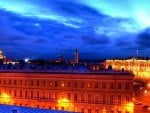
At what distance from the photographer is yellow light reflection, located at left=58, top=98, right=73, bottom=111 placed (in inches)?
2889

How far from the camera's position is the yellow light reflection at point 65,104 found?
73.4 m

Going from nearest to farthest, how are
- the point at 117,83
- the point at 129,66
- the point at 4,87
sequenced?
the point at 117,83
the point at 4,87
the point at 129,66

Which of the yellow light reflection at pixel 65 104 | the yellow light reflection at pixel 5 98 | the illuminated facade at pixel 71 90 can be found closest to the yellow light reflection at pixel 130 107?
the illuminated facade at pixel 71 90

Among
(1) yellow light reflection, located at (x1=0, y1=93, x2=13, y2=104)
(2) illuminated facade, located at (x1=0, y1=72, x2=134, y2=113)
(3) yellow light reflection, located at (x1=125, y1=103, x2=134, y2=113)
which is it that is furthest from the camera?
(1) yellow light reflection, located at (x1=0, y1=93, x2=13, y2=104)

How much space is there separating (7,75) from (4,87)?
210 cm

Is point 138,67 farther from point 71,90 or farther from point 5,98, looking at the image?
point 71,90

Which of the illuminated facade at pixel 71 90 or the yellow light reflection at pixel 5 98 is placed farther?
the yellow light reflection at pixel 5 98

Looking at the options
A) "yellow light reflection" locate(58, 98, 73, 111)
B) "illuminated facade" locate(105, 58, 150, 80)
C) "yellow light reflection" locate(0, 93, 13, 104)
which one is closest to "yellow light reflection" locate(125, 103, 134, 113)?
"yellow light reflection" locate(58, 98, 73, 111)

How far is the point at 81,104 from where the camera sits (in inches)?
2852

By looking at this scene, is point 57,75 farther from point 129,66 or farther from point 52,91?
point 129,66

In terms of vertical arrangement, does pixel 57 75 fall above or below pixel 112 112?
above

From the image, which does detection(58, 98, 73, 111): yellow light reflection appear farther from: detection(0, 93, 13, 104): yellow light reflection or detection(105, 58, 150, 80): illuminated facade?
detection(105, 58, 150, 80): illuminated facade

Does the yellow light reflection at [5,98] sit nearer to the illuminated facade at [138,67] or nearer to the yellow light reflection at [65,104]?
the yellow light reflection at [65,104]

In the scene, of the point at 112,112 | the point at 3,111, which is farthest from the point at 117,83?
the point at 3,111
